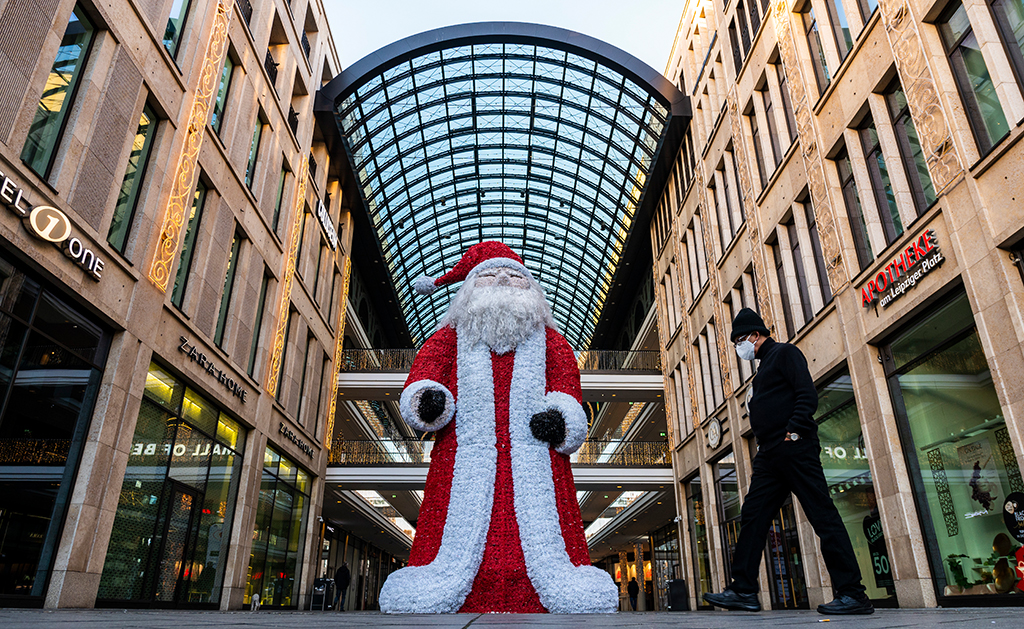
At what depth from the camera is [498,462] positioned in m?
5.27

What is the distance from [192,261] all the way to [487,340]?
8781 mm

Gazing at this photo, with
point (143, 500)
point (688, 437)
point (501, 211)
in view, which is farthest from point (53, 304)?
point (501, 211)

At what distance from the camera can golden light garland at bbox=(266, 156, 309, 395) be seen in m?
16.0

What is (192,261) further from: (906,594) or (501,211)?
(501,211)

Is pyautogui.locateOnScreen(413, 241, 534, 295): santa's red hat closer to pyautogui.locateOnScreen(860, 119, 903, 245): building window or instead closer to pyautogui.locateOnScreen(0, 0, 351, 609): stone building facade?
pyautogui.locateOnScreen(0, 0, 351, 609): stone building facade

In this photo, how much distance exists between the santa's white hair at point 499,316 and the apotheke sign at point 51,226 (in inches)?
200

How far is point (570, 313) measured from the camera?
137 feet

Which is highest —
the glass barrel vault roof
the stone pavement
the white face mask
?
the glass barrel vault roof

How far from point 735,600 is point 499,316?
2886mm

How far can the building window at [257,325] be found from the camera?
15.1 meters

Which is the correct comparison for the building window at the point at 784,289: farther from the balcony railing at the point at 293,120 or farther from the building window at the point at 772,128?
the balcony railing at the point at 293,120

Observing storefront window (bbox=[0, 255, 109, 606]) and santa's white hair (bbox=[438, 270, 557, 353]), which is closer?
santa's white hair (bbox=[438, 270, 557, 353])

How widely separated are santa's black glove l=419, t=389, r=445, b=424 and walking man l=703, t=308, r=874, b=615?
244 cm

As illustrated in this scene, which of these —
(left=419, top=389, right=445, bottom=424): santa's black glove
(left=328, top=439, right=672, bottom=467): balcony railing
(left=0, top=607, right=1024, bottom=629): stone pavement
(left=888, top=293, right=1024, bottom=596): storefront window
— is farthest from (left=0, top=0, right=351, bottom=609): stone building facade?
(left=888, top=293, right=1024, bottom=596): storefront window
